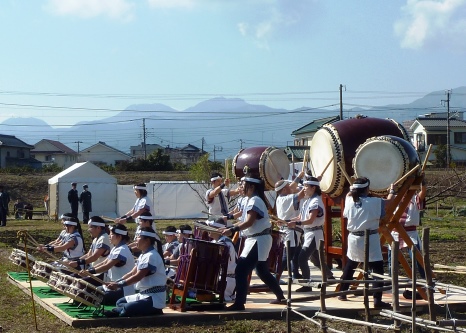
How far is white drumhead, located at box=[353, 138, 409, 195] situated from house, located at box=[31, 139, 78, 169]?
238 feet

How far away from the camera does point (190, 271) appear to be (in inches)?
409

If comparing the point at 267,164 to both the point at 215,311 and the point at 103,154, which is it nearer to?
the point at 215,311

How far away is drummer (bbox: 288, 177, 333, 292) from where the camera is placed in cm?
1167

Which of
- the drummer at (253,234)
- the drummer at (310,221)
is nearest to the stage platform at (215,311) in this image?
the drummer at (253,234)

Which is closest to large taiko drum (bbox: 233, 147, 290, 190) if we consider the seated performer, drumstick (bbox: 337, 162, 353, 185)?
drumstick (bbox: 337, 162, 353, 185)

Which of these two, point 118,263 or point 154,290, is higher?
point 118,263

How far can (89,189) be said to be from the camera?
113ft

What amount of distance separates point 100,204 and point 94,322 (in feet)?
82.7

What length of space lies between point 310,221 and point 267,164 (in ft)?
15.4

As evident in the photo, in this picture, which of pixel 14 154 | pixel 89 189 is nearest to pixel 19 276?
pixel 89 189

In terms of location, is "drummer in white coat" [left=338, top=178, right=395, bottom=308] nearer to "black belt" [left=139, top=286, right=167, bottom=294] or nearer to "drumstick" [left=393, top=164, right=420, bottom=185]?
"drumstick" [left=393, top=164, right=420, bottom=185]

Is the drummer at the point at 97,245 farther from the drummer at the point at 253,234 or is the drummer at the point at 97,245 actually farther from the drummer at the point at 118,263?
the drummer at the point at 253,234

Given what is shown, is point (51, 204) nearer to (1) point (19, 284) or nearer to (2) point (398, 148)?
(1) point (19, 284)

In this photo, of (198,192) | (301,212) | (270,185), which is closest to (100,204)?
(198,192)
